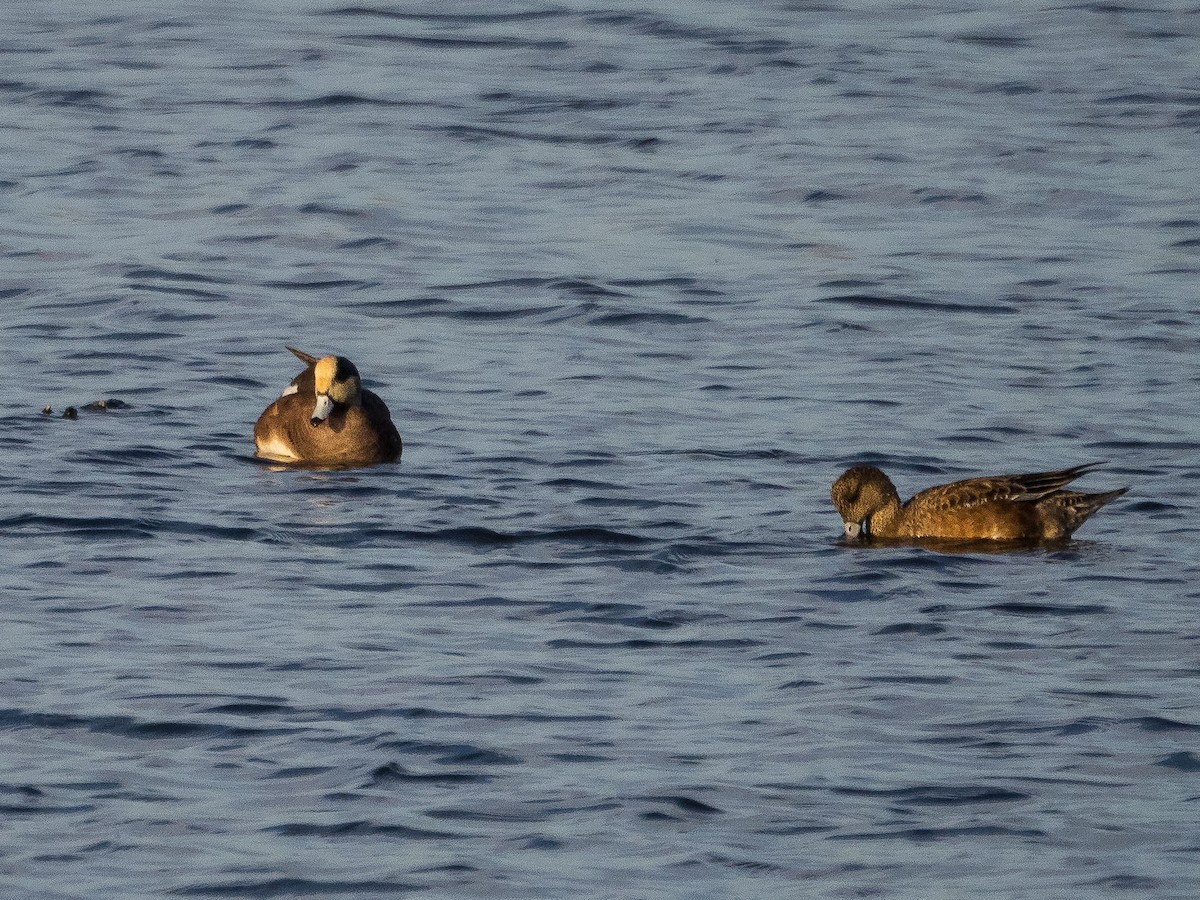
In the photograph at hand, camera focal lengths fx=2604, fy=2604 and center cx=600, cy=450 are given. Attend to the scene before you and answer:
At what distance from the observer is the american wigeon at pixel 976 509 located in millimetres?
12742

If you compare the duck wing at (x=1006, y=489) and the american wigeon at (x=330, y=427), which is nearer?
the duck wing at (x=1006, y=489)

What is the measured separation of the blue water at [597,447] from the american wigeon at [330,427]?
23cm

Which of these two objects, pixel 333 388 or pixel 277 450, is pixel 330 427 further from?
pixel 277 450

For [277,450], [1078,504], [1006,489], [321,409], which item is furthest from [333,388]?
[1078,504]

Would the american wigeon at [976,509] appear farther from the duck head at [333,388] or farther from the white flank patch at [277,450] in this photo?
the white flank patch at [277,450]

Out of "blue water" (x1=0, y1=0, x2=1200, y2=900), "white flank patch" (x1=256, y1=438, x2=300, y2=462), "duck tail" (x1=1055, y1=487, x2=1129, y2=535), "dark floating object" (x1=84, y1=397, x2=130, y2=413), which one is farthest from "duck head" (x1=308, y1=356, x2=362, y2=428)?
"duck tail" (x1=1055, y1=487, x2=1129, y2=535)

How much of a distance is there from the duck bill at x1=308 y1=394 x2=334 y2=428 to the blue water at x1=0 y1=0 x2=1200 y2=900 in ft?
1.63

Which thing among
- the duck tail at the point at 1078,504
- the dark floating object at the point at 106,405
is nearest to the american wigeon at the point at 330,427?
the dark floating object at the point at 106,405

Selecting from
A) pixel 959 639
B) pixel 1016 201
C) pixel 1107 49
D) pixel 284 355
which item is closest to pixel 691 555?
pixel 959 639

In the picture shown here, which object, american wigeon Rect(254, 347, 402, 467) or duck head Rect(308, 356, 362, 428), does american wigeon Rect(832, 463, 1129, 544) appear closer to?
american wigeon Rect(254, 347, 402, 467)

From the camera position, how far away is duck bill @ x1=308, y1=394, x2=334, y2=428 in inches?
586

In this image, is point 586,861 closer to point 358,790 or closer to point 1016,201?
point 358,790

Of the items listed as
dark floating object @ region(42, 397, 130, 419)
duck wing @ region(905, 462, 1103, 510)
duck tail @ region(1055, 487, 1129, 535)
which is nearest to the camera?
duck wing @ region(905, 462, 1103, 510)

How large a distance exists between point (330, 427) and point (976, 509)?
13.5ft
